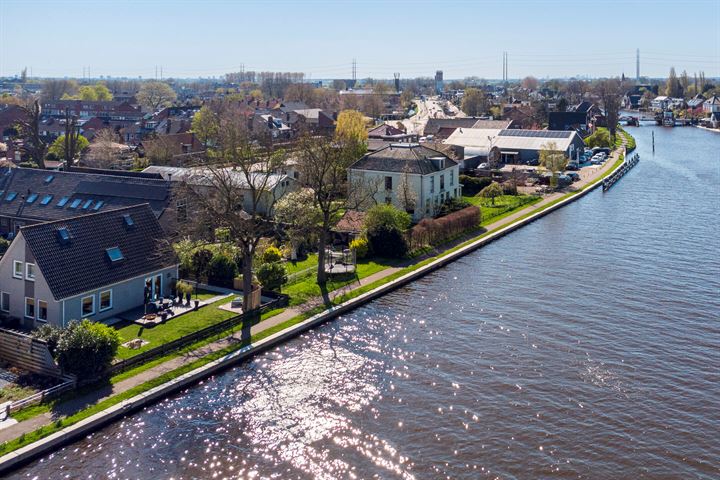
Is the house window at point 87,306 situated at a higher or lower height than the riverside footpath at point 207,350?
higher

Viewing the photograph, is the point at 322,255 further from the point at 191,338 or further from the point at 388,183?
the point at 388,183

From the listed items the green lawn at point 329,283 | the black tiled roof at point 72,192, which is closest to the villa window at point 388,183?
the green lawn at point 329,283

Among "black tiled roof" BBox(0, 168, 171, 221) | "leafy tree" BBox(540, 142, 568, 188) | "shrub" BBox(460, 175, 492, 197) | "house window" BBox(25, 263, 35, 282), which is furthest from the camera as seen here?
"leafy tree" BBox(540, 142, 568, 188)

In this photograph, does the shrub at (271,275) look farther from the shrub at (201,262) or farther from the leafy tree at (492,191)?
the leafy tree at (492,191)

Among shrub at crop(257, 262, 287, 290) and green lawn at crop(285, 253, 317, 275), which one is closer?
shrub at crop(257, 262, 287, 290)

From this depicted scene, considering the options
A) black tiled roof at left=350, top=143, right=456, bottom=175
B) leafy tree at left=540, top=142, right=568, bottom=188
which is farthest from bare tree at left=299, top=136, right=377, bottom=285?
leafy tree at left=540, top=142, right=568, bottom=188

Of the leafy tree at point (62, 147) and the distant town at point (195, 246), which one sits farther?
the leafy tree at point (62, 147)

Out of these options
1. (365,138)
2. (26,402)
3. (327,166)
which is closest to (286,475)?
(26,402)

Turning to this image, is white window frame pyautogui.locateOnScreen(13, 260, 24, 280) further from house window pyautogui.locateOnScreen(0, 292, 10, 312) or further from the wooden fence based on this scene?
the wooden fence
